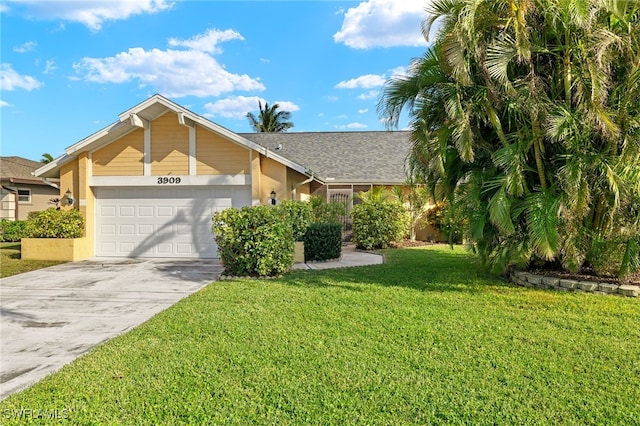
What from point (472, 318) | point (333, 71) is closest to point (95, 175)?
point (333, 71)

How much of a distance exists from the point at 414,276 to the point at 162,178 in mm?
8090

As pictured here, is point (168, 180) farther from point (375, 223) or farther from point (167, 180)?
point (375, 223)

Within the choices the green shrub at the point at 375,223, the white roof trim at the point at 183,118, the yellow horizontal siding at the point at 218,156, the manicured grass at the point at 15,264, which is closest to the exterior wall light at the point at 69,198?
the white roof trim at the point at 183,118

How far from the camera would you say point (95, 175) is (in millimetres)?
12008

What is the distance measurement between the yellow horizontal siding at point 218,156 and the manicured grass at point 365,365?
19.1 ft

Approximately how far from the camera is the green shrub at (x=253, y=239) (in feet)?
26.9

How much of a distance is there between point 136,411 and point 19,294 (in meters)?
5.86

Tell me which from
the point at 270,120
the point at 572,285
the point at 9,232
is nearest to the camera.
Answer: the point at 572,285

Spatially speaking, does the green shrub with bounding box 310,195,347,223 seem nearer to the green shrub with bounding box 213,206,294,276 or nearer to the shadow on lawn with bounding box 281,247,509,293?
the shadow on lawn with bounding box 281,247,509,293

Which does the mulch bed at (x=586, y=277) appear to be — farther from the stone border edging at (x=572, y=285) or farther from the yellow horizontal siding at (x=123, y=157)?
the yellow horizontal siding at (x=123, y=157)

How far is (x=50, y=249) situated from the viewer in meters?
11.3

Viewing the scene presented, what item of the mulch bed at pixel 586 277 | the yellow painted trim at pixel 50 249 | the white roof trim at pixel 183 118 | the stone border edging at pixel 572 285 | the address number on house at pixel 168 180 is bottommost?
the stone border edging at pixel 572 285

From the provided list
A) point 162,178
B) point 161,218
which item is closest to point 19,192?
point 161,218

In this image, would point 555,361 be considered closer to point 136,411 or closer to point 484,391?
point 484,391
